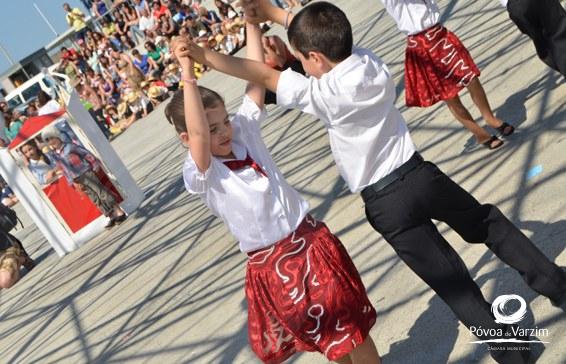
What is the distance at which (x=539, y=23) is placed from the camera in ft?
13.2

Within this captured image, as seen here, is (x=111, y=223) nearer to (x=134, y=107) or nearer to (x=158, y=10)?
(x=134, y=107)

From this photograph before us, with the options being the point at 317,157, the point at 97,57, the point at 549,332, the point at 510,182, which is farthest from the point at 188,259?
the point at 97,57

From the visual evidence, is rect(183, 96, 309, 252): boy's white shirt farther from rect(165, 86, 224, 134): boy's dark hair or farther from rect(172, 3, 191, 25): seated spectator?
rect(172, 3, 191, 25): seated spectator

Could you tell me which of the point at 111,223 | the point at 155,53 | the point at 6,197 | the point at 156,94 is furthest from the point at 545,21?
the point at 155,53

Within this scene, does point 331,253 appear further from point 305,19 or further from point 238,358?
point 238,358

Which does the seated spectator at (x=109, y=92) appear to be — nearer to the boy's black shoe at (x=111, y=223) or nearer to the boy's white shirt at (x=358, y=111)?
the boy's black shoe at (x=111, y=223)

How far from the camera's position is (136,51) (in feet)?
57.8

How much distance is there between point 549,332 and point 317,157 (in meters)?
3.82

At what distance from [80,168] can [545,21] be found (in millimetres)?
5711

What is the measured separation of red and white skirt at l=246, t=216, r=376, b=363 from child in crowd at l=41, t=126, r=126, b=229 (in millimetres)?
5960

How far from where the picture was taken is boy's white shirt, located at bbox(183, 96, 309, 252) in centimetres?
256

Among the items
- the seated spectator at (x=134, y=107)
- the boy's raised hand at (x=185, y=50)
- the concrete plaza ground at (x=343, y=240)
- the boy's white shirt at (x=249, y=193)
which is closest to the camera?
the boy's raised hand at (x=185, y=50)

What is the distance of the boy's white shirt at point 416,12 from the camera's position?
14.6 ft

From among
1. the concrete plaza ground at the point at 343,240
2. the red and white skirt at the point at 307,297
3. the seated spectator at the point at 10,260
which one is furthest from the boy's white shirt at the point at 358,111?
the seated spectator at the point at 10,260
